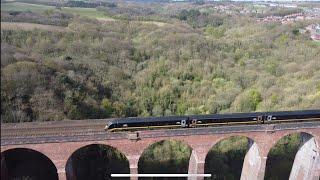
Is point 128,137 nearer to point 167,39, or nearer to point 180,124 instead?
point 180,124

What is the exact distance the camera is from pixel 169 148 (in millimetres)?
35750

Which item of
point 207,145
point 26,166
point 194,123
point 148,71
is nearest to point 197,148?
point 207,145

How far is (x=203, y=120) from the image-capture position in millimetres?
27984

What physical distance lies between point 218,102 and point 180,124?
2245 cm

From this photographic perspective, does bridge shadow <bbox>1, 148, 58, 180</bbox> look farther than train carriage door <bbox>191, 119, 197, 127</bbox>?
Yes

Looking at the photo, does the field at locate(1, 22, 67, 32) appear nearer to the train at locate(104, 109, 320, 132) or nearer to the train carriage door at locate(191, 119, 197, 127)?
the train at locate(104, 109, 320, 132)

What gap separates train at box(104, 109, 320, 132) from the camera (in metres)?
26.6

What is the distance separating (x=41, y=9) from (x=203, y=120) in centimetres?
3363

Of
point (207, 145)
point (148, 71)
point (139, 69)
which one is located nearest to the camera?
point (207, 145)

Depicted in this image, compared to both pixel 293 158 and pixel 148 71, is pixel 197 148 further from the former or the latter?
pixel 148 71

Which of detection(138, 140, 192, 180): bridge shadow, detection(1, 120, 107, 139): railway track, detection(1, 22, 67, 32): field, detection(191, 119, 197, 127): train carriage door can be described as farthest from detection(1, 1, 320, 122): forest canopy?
detection(191, 119, 197, 127): train carriage door

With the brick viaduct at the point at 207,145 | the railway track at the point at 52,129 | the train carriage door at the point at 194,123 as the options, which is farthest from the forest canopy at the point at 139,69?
the train carriage door at the point at 194,123

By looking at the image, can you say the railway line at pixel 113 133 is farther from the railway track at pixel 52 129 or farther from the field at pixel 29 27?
the field at pixel 29 27

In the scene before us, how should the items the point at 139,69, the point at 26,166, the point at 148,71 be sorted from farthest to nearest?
1. the point at 139,69
2. the point at 148,71
3. the point at 26,166
